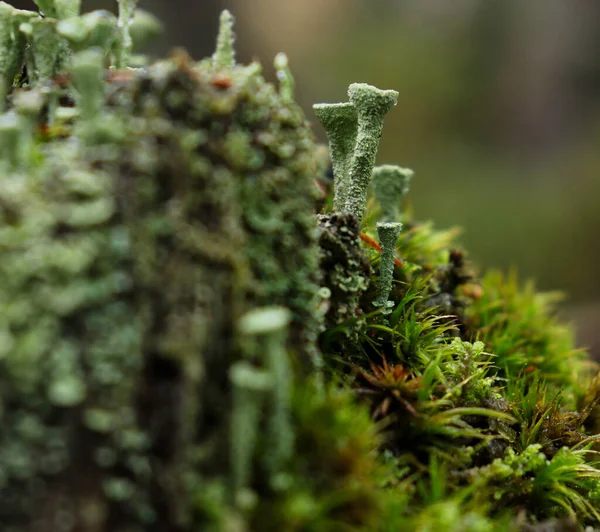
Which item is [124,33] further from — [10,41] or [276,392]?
[276,392]

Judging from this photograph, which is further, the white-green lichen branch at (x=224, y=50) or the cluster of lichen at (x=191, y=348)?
the white-green lichen branch at (x=224, y=50)

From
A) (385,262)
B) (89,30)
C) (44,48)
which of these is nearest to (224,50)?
(89,30)

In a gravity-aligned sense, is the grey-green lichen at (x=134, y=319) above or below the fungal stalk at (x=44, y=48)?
below

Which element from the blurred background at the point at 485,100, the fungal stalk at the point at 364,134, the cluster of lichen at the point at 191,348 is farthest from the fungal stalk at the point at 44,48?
the blurred background at the point at 485,100

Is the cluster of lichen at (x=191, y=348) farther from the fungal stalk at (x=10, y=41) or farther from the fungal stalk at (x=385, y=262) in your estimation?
the fungal stalk at (x=385, y=262)

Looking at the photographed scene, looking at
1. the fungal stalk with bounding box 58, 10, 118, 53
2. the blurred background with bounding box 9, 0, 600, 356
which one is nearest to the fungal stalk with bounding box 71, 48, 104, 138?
the fungal stalk with bounding box 58, 10, 118, 53

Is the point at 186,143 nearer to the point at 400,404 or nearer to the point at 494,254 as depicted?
the point at 400,404
